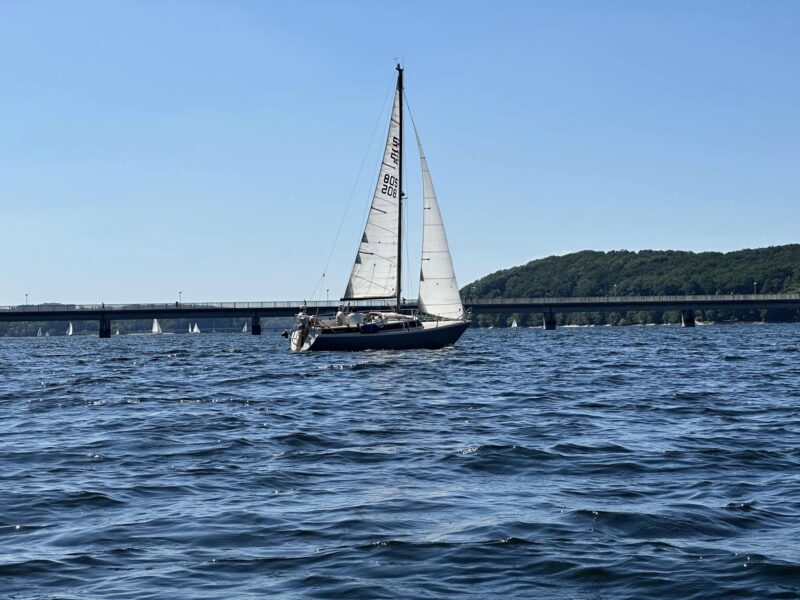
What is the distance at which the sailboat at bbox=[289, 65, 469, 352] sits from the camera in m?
68.1

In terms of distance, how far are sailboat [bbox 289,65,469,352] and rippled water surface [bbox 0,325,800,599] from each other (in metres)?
37.1

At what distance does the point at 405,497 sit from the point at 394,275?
55.2 metres

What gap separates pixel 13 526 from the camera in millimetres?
13062

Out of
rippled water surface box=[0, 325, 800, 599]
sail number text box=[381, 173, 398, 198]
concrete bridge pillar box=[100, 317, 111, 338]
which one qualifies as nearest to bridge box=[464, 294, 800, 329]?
concrete bridge pillar box=[100, 317, 111, 338]

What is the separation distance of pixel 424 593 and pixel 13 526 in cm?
612

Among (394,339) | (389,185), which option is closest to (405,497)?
(394,339)

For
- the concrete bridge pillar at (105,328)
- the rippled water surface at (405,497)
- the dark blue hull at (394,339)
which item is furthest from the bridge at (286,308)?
the rippled water surface at (405,497)

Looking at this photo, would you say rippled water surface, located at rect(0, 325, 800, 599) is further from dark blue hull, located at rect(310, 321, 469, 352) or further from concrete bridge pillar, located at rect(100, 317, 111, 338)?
concrete bridge pillar, located at rect(100, 317, 111, 338)

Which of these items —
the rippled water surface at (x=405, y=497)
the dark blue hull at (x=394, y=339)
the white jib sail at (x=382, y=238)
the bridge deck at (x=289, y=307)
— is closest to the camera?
the rippled water surface at (x=405, y=497)

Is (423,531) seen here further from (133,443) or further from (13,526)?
(133,443)

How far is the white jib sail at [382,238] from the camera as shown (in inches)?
2704

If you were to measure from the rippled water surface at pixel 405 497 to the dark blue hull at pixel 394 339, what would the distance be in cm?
3615

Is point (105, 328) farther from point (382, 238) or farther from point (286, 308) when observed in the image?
point (382, 238)

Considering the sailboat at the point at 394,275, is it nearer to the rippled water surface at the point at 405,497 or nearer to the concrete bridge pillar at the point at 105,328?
the rippled water surface at the point at 405,497
